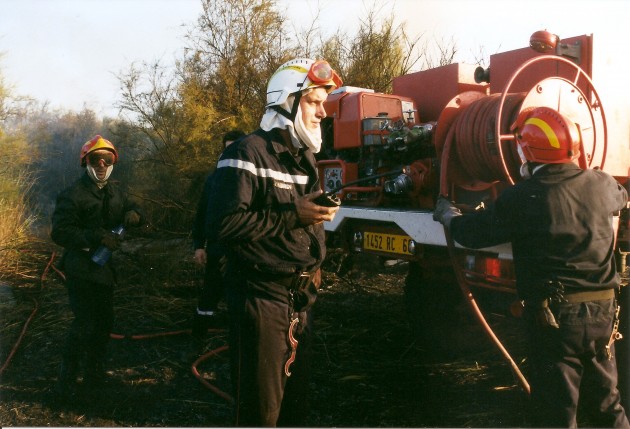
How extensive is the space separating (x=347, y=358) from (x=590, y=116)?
108 inches

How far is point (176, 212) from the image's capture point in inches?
400

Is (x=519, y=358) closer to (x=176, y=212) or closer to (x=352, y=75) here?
(x=352, y=75)

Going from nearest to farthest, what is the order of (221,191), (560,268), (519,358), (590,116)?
(221,191), (560,268), (590,116), (519,358)

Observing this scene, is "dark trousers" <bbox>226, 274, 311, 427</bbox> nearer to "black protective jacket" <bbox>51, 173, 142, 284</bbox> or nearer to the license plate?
"black protective jacket" <bbox>51, 173, 142, 284</bbox>

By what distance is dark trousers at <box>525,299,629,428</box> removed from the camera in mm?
2822

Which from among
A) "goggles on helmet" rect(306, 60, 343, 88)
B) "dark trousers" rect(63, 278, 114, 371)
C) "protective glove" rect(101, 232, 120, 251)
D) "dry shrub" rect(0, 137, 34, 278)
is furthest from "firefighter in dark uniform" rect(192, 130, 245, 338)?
"dry shrub" rect(0, 137, 34, 278)

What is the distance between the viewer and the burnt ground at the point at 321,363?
3984 millimetres

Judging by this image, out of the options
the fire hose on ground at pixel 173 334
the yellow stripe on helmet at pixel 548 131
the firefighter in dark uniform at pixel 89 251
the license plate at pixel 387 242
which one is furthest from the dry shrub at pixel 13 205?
the yellow stripe on helmet at pixel 548 131

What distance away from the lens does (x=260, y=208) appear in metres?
2.63

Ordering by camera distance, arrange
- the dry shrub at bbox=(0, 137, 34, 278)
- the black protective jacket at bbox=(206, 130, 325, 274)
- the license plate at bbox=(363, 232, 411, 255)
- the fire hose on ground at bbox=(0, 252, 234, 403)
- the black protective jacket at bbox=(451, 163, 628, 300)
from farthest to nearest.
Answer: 1. the dry shrub at bbox=(0, 137, 34, 278)
2. the license plate at bbox=(363, 232, 411, 255)
3. the fire hose on ground at bbox=(0, 252, 234, 403)
4. the black protective jacket at bbox=(451, 163, 628, 300)
5. the black protective jacket at bbox=(206, 130, 325, 274)

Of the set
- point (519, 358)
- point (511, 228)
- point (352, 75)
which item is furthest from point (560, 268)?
point (352, 75)

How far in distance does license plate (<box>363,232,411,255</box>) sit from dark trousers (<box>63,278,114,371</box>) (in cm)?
218

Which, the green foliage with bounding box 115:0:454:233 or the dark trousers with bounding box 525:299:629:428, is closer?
the dark trousers with bounding box 525:299:629:428

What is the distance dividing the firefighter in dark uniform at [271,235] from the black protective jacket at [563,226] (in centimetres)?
101
